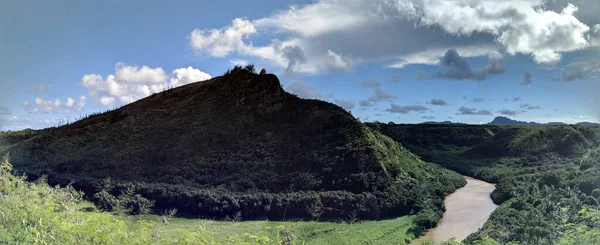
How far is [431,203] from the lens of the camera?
98.1ft

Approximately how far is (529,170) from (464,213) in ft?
56.1

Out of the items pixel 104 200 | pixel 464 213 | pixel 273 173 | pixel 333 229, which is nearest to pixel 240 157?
pixel 273 173

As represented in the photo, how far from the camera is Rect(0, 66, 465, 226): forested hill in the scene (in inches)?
1062

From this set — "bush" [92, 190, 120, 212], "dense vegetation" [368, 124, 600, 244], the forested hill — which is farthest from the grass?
"dense vegetation" [368, 124, 600, 244]

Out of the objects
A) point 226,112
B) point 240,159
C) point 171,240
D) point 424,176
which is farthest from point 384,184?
point 171,240

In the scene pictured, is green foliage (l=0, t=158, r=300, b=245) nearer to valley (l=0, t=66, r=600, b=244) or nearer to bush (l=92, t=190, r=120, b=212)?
valley (l=0, t=66, r=600, b=244)

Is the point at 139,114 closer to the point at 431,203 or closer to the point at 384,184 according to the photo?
the point at 384,184

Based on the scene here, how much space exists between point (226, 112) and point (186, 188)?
12.1m

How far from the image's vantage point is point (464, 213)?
99.8 feet

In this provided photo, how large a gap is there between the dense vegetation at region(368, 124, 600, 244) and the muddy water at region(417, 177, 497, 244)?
1212 millimetres

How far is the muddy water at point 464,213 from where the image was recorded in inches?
1004

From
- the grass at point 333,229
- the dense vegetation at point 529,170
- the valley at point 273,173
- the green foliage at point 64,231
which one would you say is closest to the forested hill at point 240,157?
the valley at point 273,173

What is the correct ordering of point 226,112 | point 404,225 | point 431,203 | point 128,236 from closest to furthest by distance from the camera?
point 128,236
point 404,225
point 431,203
point 226,112

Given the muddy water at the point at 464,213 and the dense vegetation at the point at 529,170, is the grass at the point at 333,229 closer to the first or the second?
the muddy water at the point at 464,213
